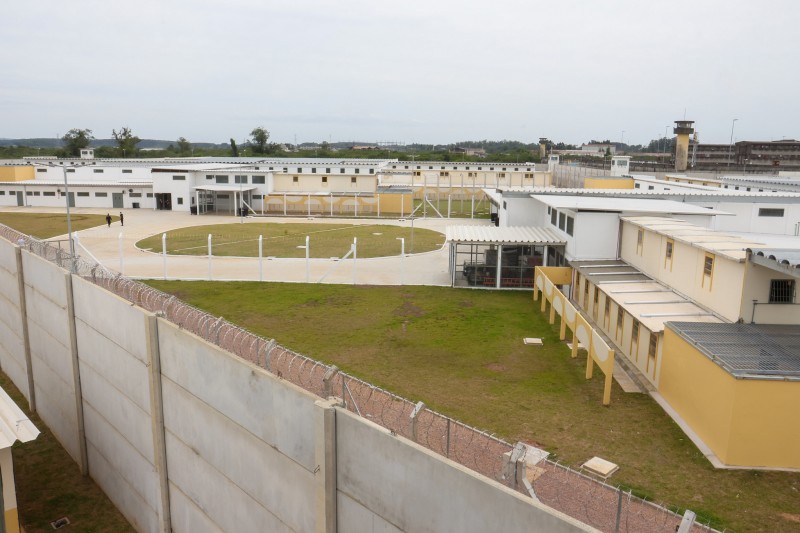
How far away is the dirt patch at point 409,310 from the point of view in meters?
26.9

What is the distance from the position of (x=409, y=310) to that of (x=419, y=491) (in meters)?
19.7

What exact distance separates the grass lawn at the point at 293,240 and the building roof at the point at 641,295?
58.1 feet

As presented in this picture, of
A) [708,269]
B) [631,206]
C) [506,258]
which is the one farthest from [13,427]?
[631,206]

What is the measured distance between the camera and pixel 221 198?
2621 inches

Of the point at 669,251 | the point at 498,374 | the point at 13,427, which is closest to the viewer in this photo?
the point at 13,427

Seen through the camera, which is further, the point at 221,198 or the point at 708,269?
the point at 221,198

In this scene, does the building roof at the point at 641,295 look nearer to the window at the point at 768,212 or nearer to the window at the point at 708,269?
the window at the point at 708,269

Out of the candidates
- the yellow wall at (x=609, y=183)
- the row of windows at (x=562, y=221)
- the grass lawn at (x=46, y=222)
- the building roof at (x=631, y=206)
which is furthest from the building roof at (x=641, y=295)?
the grass lawn at (x=46, y=222)

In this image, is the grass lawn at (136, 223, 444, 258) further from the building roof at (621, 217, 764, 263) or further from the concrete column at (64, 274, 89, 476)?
the concrete column at (64, 274, 89, 476)

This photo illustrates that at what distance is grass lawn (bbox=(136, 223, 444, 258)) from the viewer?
41906 mm

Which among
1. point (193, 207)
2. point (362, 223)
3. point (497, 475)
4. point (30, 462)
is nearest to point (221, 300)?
point (30, 462)

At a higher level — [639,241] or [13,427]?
[639,241]

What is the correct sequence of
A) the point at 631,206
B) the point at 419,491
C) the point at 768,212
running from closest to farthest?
the point at 419,491
the point at 631,206
the point at 768,212

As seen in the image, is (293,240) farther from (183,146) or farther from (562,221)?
(183,146)
